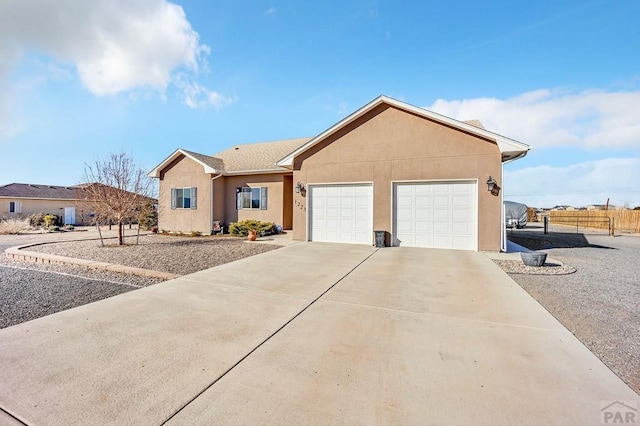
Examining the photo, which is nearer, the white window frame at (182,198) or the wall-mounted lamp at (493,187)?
the wall-mounted lamp at (493,187)

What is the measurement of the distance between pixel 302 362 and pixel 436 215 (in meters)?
8.99

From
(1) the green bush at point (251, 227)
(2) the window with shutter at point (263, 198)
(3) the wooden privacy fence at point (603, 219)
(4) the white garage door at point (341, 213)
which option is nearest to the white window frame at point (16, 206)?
(1) the green bush at point (251, 227)

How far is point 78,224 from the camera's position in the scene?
91.3 feet

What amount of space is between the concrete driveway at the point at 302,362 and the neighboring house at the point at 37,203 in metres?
27.8

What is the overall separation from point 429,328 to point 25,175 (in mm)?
43826

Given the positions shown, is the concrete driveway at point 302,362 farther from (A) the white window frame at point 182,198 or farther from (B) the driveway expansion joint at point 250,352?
(A) the white window frame at point 182,198

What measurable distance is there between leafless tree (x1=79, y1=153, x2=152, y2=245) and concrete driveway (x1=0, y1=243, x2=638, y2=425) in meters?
8.22

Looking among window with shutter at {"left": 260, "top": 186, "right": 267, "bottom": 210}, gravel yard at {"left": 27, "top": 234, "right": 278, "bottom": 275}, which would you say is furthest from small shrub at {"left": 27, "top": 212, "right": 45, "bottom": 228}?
window with shutter at {"left": 260, "top": 186, "right": 267, "bottom": 210}

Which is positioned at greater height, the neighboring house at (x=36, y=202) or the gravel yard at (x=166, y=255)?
the neighboring house at (x=36, y=202)

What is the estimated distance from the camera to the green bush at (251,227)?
46.0 ft

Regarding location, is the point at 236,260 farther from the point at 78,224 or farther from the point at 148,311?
the point at 78,224

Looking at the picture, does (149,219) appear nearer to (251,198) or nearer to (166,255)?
(251,198)

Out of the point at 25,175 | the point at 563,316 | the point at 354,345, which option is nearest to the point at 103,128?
the point at 354,345

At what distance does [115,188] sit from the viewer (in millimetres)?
11516
